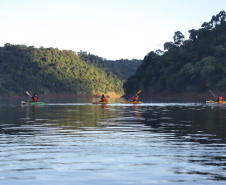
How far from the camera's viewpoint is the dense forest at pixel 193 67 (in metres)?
148

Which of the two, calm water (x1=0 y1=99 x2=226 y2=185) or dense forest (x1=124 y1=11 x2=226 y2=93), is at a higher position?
dense forest (x1=124 y1=11 x2=226 y2=93)

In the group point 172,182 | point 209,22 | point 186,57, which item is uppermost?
point 209,22

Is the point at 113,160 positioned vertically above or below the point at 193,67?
below

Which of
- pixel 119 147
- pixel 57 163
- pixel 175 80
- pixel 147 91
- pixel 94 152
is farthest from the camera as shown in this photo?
pixel 147 91

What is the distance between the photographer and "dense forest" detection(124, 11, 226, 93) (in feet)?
485

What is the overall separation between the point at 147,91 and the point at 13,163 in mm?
168303

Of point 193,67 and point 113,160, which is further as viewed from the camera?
point 193,67

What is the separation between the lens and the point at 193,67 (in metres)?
155

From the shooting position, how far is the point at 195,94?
15862 cm

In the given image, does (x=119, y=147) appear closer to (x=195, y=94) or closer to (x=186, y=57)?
(x=195, y=94)

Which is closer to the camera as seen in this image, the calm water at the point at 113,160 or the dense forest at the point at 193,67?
the calm water at the point at 113,160

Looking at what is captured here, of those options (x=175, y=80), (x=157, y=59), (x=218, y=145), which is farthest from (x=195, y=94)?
(x=218, y=145)

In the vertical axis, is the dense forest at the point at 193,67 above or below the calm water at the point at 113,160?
above

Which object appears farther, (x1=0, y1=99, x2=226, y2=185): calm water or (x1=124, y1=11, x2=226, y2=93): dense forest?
(x1=124, y1=11, x2=226, y2=93): dense forest
